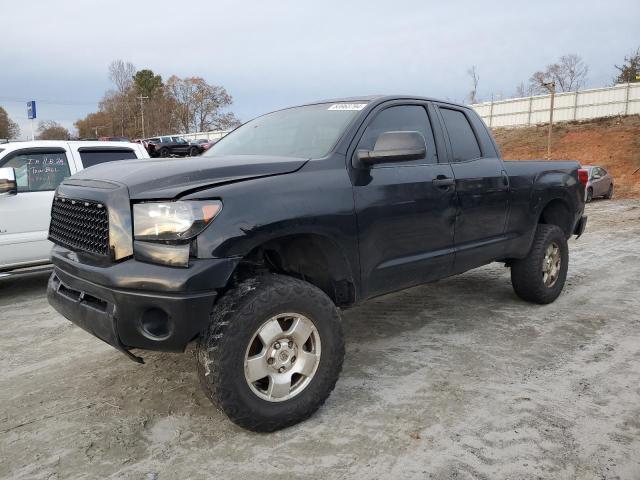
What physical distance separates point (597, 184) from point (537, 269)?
677 inches

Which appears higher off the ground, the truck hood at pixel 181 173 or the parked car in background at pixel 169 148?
the parked car in background at pixel 169 148

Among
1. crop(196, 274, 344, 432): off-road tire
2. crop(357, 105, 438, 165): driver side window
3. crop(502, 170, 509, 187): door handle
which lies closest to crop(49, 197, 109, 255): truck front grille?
crop(196, 274, 344, 432): off-road tire

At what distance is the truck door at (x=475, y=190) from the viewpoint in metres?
4.06

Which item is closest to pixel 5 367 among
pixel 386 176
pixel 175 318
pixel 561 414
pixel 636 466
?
pixel 175 318

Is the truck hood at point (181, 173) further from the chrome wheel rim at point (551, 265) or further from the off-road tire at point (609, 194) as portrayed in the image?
the off-road tire at point (609, 194)

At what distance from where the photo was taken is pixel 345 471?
249cm

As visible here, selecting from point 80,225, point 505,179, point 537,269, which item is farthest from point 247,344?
point 537,269

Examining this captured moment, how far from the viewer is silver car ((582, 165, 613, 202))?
19.4m

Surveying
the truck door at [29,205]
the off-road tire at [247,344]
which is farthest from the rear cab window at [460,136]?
the truck door at [29,205]

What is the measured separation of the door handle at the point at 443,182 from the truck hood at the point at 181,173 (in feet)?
3.72

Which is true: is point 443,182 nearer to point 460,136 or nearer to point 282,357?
point 460,136

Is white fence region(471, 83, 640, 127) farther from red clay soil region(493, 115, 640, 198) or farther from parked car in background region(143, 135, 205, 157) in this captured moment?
parked car in background region(143, 135, 205, 157)

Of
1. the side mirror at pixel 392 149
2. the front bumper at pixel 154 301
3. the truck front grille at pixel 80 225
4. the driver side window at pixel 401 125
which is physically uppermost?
the driver side window at pixel 401 125

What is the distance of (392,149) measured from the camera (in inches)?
126
